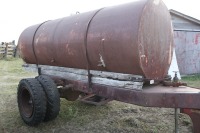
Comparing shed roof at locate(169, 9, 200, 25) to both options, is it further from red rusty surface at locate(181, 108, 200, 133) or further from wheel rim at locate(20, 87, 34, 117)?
red rusty surface at locate(181, 108, 200, 133)

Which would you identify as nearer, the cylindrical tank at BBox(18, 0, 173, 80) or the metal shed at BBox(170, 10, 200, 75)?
the cylindrical tank at BBox(18, 0, 173, 80)

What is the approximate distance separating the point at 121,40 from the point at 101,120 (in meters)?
2.42

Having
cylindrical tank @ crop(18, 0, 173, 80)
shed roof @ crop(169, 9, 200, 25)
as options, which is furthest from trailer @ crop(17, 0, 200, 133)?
shed roof @ crop(169, 9, 200, 25)

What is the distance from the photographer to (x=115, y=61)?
3.70m

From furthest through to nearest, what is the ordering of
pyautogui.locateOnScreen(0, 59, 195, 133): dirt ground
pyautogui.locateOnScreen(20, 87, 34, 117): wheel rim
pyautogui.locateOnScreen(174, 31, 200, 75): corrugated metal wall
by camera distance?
pyautogui.locateOnScreen(174, 31, 200, 75): corrugated metal wall → pyautogui.locateOnScreen(20, 87, 34, 117): wheel rim → pyautogui.locateOnScreen(0, 59, 195, 133): dirt ground

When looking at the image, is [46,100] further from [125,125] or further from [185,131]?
[185,131]

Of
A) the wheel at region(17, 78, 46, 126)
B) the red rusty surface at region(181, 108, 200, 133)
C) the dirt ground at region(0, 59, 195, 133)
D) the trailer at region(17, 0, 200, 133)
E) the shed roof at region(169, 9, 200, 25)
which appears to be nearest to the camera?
the trailer at region(17, 0, 200, 133)

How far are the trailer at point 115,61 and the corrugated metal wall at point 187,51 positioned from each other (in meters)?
7.16

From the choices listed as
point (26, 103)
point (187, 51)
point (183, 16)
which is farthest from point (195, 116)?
point (183, 16)

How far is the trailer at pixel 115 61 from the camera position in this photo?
11.2ft

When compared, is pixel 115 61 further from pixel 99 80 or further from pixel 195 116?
pixel 195 116

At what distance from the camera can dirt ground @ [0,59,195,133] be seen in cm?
488

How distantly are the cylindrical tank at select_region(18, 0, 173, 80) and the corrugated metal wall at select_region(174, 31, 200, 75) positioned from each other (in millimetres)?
7286

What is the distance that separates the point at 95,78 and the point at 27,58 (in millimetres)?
2592
